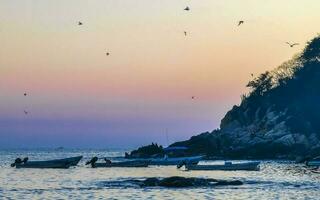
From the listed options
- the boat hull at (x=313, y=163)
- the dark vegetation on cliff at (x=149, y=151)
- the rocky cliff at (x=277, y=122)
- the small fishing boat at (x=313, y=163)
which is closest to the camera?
the boat hull at (x=313, y=163)

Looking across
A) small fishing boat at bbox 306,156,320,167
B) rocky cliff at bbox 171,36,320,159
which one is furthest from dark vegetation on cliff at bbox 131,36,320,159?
small fishing boat at bbox 306,156,320,167

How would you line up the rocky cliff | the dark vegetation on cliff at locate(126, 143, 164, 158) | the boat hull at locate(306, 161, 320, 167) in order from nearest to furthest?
the boat hull at locate(306, 161, 320, 167)
the rocky cliff
the dark vegetation on cliff at locate(126, 143, 164, 158)

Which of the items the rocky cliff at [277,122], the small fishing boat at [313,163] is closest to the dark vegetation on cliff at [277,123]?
the rocky cliff at [277,122]

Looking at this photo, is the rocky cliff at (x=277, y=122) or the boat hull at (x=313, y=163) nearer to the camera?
the boat hull at (x=313, y=163)

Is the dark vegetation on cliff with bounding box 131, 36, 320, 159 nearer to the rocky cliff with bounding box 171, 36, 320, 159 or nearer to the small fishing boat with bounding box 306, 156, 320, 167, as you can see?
the rocky cliff with bounding box 171, 36, 320, 159

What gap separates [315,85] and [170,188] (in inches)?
4771

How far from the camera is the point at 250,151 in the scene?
161 meters

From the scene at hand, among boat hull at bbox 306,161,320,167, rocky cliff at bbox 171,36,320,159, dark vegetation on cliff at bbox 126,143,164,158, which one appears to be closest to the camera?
boat hull at bbox 306,161,320,167

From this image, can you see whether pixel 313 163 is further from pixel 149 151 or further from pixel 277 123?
pixel 149 151

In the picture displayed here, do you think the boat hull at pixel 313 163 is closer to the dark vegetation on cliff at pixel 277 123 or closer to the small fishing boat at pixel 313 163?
the small fishing boat at pixel 313 163

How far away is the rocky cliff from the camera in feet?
526

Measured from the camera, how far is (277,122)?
17125 centimetres

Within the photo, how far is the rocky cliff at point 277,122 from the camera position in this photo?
16038cm

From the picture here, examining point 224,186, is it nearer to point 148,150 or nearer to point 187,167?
point 187,167
